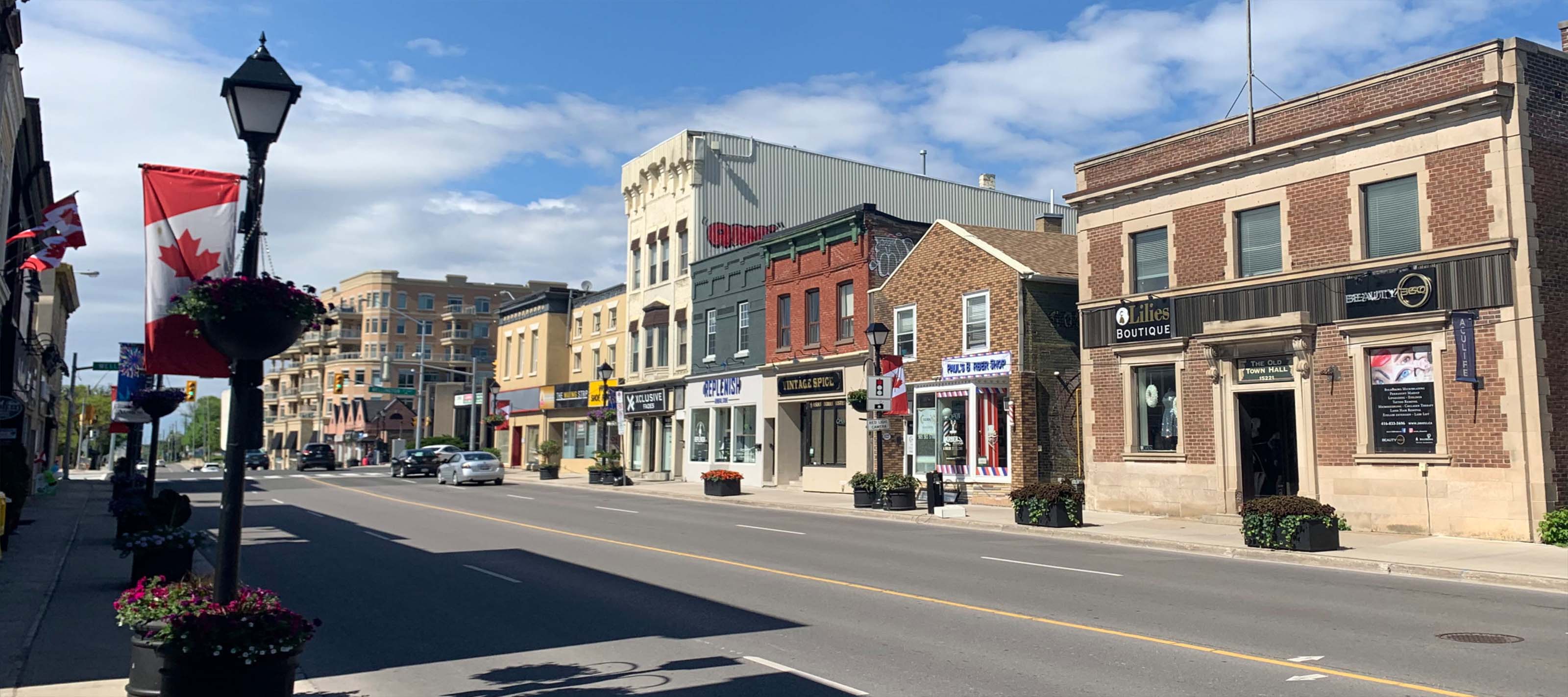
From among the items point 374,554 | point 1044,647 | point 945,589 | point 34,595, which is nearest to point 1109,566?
point 945,589

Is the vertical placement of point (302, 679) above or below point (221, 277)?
below

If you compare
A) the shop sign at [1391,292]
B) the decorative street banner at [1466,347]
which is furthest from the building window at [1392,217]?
the decorative street banner at [1466,347]

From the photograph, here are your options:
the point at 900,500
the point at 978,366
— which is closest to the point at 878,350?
the point at 900,500

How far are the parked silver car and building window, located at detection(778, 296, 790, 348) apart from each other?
41.9 ft

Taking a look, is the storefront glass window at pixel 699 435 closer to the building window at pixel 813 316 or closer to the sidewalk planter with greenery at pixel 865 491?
the building window at pixel 813 316

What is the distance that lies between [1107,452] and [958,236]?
300 inches

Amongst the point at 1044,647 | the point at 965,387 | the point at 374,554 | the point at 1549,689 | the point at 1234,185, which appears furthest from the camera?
the point at 965,387

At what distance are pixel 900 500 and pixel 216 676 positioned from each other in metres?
21.9

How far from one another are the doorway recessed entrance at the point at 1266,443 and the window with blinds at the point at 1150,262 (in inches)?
128

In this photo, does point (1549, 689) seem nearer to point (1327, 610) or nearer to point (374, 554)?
point (1327, 610)

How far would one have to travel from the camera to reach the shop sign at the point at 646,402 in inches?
1829

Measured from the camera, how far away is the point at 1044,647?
9180mm

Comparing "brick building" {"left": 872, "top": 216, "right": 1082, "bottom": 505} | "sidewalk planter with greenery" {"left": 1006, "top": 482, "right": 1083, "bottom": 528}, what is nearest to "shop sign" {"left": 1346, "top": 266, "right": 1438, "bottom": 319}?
"sidewalk planter with greenery" {"left": 1006, "top": 482, "right": 1083, "bottom": 528}

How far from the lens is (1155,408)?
2472cm
